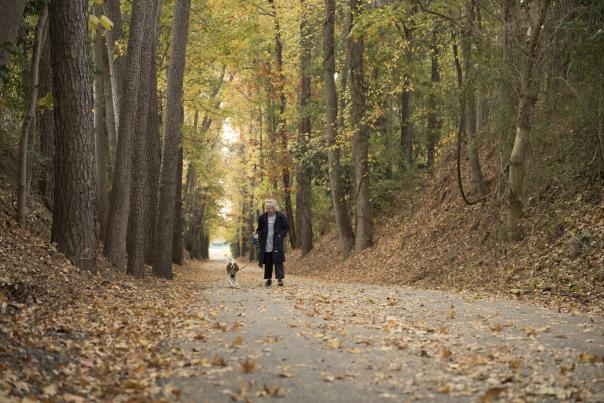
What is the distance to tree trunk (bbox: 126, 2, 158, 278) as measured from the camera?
14.8m

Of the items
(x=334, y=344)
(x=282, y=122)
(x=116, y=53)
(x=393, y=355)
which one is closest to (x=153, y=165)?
(x=116, y=53)

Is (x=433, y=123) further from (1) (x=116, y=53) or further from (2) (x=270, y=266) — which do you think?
(1) (x=116, y=53)

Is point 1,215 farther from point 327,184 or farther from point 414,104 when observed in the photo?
point 414,104

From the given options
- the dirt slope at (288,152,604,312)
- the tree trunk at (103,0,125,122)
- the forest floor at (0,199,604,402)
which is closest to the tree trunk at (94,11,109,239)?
the tree trunk at (103,0,125,122)

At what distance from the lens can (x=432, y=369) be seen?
595 centimetres

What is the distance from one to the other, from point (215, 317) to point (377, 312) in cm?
250

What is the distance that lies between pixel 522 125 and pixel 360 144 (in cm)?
897

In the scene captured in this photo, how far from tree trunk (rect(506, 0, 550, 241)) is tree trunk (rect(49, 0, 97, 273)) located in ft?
30.4

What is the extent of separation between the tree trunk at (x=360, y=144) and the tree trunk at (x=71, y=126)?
1273 cm

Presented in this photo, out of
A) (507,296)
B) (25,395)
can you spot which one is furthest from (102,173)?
(25,395)

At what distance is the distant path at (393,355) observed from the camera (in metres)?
5.29

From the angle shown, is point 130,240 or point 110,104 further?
point 110,104

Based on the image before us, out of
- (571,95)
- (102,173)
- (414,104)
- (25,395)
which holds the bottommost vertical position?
(25,395)

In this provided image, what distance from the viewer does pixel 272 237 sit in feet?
48.1
